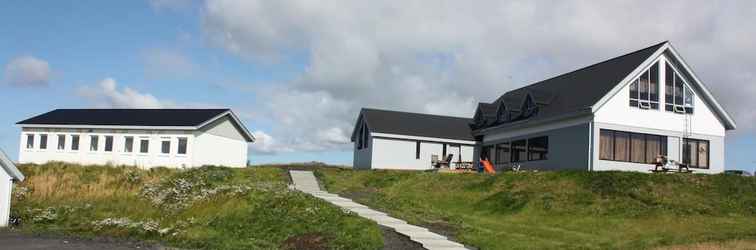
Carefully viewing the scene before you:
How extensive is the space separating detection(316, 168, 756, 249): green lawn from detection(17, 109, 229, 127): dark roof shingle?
14760 millimetres

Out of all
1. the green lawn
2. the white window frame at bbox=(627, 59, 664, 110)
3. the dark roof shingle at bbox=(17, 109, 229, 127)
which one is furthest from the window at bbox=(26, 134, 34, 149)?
the white window frame at bbox=(627, 59, 664, 110)

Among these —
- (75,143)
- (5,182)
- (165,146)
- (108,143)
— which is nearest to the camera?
(5,182)

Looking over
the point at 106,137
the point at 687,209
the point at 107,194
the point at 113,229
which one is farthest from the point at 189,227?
the point at 106,137

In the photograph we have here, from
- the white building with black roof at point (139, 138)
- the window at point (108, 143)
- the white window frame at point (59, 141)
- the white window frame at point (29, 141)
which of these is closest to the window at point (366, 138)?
the white building with black roof at point (139, 138)

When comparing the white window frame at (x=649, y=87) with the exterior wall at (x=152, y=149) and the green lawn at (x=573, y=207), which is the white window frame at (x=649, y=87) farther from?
the exterior wall at (x=152, y=149)

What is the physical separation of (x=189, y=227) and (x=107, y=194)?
39.6ft

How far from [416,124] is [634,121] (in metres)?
16.0

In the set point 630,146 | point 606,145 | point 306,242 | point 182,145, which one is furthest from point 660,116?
point 182,145

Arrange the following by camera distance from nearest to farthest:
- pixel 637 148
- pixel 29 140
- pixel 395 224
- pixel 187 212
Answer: pixel 395 224 → pixel 187 212 → pixel 637 148 → pixel 29 140

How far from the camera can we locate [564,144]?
Result: 36.3m

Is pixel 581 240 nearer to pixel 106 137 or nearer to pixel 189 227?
pixel 189 227

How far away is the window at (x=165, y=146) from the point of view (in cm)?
4494

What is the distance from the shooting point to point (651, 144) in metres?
35.9

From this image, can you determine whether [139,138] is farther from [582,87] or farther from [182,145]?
[582,87]
